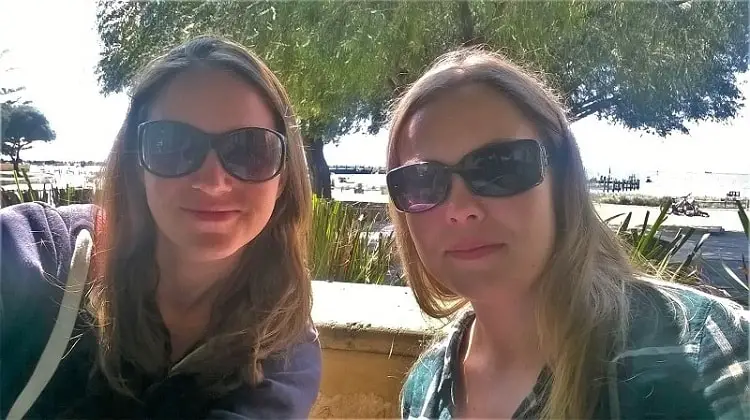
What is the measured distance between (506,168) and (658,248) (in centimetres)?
39

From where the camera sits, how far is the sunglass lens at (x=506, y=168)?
0.79m

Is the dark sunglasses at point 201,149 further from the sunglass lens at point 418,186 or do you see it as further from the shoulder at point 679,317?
the shoulder at point 679,317

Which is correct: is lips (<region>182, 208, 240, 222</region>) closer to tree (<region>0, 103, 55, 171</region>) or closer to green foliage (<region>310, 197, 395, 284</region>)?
green foliage (<region>310, 197, 395, 284</region>)

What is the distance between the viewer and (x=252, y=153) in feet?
3.06

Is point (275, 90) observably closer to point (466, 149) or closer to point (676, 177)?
point (466, 149)

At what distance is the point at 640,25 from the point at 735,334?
0.53 meters

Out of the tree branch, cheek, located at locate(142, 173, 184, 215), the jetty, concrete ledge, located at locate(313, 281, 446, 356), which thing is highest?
the tree branch

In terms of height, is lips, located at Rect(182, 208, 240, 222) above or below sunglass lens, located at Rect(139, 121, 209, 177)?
below

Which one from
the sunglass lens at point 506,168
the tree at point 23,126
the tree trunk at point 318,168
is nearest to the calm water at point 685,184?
the tree trunk at point 318,168

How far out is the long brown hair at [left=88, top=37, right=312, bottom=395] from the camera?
0.98 meters

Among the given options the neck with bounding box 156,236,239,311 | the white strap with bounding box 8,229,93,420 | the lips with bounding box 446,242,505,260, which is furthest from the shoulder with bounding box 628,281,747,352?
the white strap with bounding box 8,229,93,420

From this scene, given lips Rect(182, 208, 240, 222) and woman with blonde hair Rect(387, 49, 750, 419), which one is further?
lips Rect(182, 208, 240, 222)

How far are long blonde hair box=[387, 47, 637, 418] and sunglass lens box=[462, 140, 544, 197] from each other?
43 millimetres

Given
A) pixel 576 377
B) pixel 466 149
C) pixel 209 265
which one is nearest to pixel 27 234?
pixel 209 265
